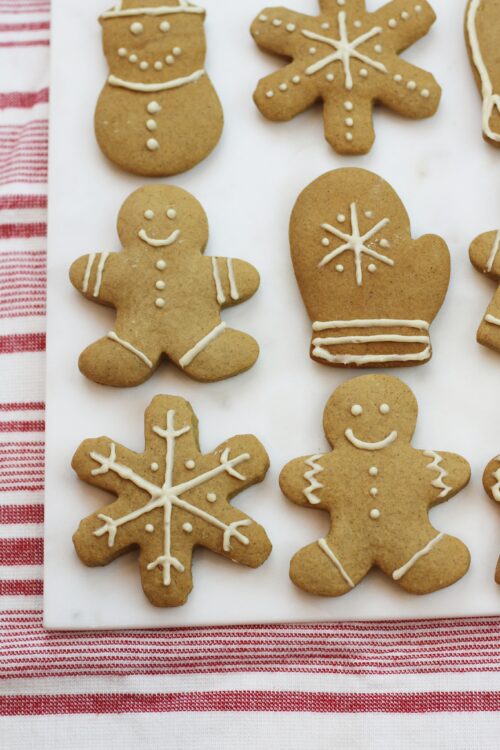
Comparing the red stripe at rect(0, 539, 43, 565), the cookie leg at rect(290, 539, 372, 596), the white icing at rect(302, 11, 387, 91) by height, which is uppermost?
the white icing at rect(302, 11, 387, 91)

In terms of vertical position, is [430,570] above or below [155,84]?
below

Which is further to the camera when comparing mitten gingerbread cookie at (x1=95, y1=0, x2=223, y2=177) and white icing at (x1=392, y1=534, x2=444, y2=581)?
mitten gingerbread cookie at (x1=95, y1=0, x2=223, y2=177)

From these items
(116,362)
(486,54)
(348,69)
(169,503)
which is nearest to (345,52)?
(348,69)

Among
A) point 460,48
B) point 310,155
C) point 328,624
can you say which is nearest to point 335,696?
point 328,624

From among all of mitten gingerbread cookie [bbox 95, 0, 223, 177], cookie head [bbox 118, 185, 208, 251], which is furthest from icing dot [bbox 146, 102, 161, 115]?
cookie head [bbox 118, 185, 208, 251]

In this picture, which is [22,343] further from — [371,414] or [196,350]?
[371,414]

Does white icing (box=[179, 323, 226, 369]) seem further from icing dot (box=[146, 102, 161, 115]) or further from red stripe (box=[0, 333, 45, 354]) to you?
icing dot (box=[146, 102, 161, 115])
